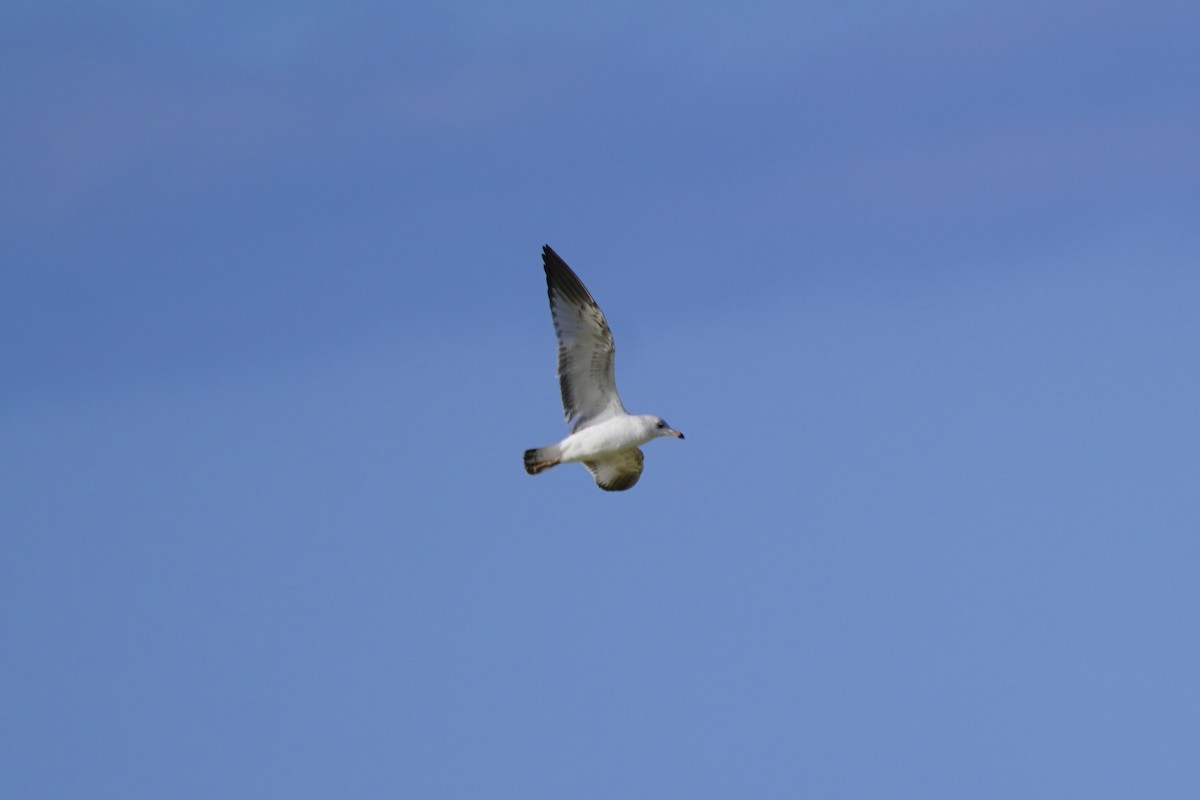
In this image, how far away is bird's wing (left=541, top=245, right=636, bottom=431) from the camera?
49562 mm

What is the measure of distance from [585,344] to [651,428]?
1.73 m

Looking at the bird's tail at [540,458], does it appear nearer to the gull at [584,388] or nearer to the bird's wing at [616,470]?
the gull at [584,388]

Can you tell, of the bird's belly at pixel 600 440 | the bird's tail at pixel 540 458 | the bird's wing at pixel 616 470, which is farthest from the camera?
the bird's wing at pixel 616 470

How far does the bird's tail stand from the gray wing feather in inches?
21.4

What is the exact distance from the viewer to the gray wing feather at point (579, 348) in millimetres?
49562

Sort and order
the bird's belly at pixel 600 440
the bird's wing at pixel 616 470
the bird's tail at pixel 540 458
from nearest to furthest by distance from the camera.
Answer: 1. the bird's belly at pixel 600 440
2. the bird's tail at pixel 540 458
3. the bird's wing at pixel 616 470

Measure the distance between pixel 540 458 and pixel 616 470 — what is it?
1.69 m

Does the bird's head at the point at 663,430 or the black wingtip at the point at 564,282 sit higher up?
the black wingtip at the point at 564,282

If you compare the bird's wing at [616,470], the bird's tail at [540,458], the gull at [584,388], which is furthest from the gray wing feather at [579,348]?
the bird's wing at [616,470]

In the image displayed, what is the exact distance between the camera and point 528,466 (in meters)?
49.9

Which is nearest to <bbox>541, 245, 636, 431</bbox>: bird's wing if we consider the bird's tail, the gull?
the gull

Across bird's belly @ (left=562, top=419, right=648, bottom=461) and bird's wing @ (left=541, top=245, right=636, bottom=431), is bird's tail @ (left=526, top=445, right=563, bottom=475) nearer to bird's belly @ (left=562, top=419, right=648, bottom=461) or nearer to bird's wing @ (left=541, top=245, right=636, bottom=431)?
bird's belly @ (left=562, top=419, right=648, bottom=461)

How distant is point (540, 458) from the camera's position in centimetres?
4994

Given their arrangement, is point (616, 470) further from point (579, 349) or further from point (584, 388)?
point (579, 349)
